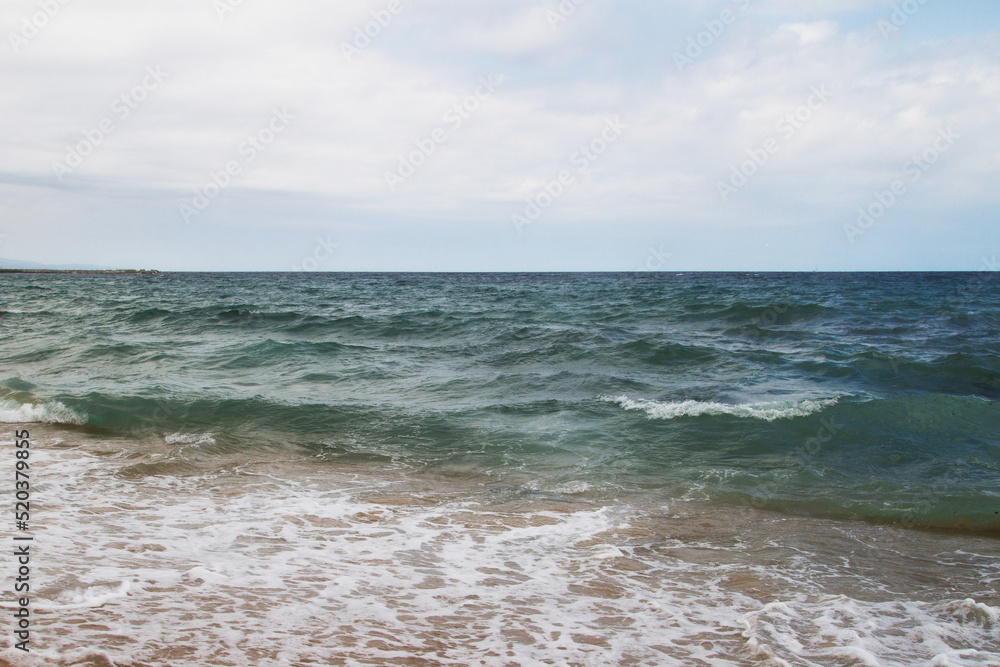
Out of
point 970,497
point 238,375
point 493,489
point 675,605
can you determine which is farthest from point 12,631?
point 238,375

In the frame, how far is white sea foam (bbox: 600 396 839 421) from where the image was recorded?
10094mm

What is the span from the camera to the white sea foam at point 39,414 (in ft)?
32.3

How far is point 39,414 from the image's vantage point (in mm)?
10062

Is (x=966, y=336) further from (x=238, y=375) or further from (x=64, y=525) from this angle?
(x=64, y=525)

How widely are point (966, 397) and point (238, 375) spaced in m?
13.8

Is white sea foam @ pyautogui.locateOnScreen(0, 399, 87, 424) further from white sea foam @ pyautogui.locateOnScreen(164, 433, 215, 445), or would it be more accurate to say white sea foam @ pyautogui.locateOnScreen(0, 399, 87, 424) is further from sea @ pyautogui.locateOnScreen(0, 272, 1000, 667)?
white sea foam @ pyautogui.locateOnScreen(164, 433, 215, 445)

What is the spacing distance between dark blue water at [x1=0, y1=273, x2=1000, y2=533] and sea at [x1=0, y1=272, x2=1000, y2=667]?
0.22ft

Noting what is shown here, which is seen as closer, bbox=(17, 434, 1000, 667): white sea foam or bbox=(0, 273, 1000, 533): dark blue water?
bbox=(17, 434, 1000, 667): white sea foam

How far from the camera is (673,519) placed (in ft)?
20.4

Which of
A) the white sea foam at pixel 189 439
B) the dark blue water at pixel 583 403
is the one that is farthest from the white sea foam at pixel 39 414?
→ the white sea foam at pixel 189 439

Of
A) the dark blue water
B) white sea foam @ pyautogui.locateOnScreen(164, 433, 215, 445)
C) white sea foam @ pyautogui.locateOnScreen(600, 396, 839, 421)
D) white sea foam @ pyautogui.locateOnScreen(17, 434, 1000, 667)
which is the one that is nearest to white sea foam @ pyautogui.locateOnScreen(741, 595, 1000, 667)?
white sea foam @ pyautogui.locateOnScreen(17, 434, 1000, 667)

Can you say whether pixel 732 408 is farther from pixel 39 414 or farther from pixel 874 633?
pixel 39 414

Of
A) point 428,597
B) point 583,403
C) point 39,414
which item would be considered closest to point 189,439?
point 39,414

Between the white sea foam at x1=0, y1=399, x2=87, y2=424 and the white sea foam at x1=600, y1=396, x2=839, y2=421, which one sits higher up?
the white sea foam at x1=600, y1=396, x2=839, y2=421
